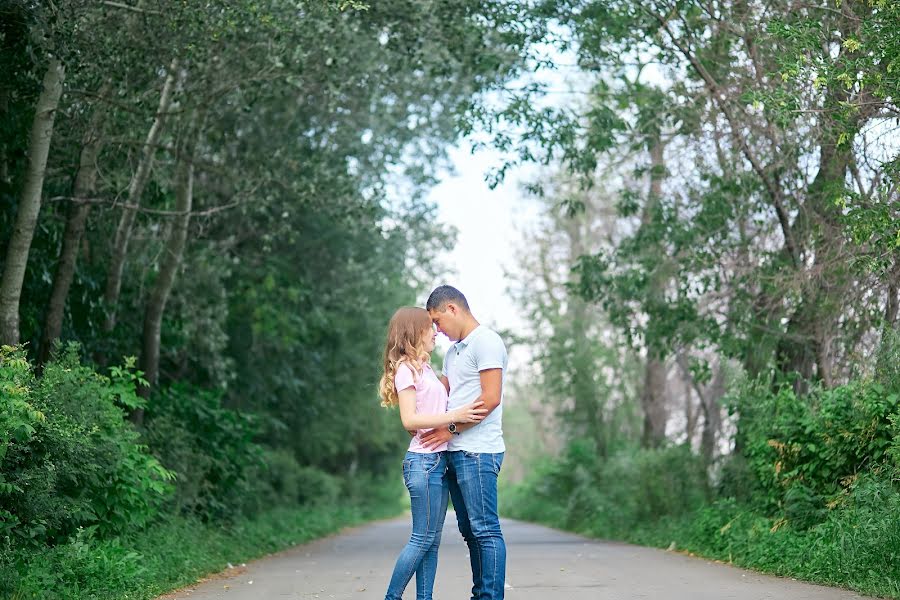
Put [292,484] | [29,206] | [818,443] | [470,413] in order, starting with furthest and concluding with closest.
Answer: [292,484] < [29,206] < [818,443] < [470,413]

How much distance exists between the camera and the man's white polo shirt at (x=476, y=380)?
24.2 ft

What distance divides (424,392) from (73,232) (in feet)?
31.8

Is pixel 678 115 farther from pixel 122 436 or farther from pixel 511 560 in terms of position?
pixel 122 436

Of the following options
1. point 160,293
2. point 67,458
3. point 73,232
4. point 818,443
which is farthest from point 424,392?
point 160,293

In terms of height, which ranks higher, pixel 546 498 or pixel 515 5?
pixel 515 5

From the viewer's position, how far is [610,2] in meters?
17.2

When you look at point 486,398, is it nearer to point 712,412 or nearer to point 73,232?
point 73,232

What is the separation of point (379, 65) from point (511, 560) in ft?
35.8

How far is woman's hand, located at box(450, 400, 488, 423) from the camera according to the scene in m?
7.19

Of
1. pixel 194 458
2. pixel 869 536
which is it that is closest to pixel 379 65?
pixel 194 458

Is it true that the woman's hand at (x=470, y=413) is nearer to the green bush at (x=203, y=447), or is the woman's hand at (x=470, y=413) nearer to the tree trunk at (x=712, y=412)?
the green bush at (x=203, y=447)

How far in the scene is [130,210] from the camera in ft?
58.4

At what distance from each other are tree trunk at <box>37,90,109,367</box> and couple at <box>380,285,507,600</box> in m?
8.65

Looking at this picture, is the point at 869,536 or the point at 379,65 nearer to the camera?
the point at 869,536
